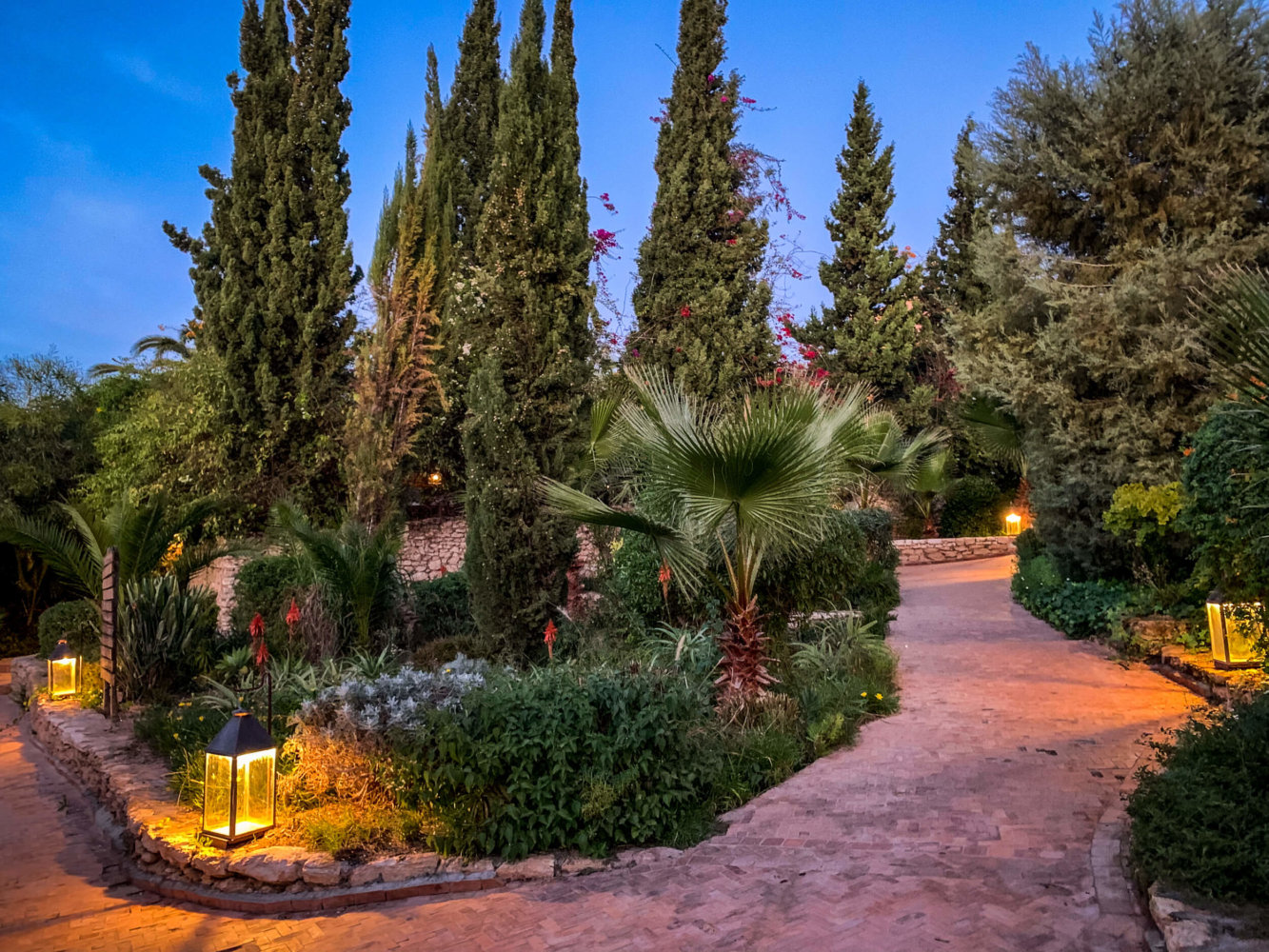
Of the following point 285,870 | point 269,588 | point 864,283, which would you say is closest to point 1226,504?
point 285,870

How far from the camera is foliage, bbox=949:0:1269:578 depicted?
28.6 ft

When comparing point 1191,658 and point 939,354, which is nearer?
point 1191,658

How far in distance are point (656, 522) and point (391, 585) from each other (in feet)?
16.0

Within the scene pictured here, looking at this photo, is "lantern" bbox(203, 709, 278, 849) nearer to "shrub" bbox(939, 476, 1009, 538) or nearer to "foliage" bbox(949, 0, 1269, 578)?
"foliage" bbox(949, 0, 1269, 578)

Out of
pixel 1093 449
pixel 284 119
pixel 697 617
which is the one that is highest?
pixel 284 119

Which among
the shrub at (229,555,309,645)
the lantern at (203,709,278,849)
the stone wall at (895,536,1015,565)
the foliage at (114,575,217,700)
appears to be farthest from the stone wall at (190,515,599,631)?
the lantern at (203,709,278,849)

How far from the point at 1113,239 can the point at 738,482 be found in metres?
7.59

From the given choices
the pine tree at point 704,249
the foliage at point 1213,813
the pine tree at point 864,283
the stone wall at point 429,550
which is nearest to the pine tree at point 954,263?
the pine tree at point 864,283

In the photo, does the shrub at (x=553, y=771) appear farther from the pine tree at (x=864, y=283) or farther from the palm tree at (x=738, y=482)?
the pine tree at (x=864, y=283)

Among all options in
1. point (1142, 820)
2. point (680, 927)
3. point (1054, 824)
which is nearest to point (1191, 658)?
point (1054, 824)

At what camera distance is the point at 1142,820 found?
350cm

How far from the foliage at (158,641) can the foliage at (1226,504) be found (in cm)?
954

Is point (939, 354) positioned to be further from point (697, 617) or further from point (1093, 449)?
point (697, 617)

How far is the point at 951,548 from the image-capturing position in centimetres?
1972
